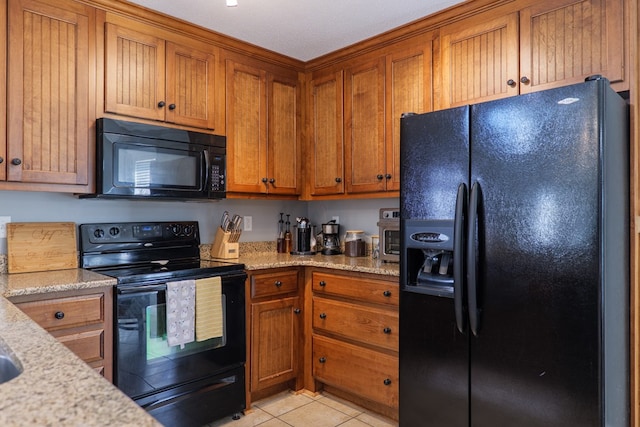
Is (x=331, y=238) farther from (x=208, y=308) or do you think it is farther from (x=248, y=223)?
(x=208, y=308)

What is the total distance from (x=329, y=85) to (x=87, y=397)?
9.32ft

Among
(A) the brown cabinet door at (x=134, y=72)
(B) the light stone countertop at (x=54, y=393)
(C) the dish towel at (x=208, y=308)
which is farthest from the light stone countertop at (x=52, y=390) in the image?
(A) the brown cabinet door at (x=134, y=72)

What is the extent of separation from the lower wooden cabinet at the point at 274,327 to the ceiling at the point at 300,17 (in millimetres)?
1479

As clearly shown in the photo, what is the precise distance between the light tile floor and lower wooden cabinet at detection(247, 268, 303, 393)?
12 centimetres

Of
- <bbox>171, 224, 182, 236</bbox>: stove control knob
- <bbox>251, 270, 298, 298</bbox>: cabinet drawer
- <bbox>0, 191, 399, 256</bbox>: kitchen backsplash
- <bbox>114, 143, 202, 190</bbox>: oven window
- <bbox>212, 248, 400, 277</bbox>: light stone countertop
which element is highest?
<bbox>114, 143, 202, 190</bbox>: oven window

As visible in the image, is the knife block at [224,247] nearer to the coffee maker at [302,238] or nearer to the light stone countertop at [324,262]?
the light stone countertop at [324,262]

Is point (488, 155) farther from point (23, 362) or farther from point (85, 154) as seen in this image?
point (85, 154)

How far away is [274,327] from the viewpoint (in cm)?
280

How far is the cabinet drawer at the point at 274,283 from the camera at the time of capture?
8.89 feet

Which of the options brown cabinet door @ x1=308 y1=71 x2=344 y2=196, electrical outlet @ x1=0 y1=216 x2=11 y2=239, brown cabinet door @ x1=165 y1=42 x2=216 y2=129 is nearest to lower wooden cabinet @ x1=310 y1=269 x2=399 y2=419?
brown cabinet door @ x1=308 y1=71 x2=344 y2=196

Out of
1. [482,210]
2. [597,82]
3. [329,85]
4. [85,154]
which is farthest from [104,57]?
[597,82]

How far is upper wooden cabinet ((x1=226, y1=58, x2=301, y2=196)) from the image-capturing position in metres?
2.95

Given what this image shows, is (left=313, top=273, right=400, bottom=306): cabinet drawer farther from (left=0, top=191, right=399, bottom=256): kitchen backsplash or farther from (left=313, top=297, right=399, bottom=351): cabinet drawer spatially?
(left=0, top=191, right=399, bottom=256): kitchen backsplash

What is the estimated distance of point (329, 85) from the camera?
A: 10.6 feet
